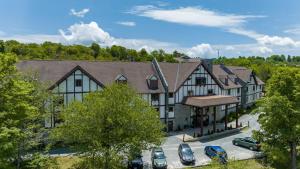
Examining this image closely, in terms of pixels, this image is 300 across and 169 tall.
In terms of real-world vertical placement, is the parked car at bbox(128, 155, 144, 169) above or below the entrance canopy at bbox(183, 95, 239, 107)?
below

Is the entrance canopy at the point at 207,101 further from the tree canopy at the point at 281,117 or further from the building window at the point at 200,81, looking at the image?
the tree canopy at the point at 281,117

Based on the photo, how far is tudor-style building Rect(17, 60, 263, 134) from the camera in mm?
41812

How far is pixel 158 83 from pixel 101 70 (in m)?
9.62

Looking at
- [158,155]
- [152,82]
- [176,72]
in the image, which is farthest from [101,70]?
[158,155]

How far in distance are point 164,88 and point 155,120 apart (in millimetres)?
19097

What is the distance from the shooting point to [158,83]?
4981 cm

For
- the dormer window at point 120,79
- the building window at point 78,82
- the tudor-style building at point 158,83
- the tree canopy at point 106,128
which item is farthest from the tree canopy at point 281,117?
the building window at point 78,82

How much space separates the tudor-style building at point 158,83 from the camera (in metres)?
41.8

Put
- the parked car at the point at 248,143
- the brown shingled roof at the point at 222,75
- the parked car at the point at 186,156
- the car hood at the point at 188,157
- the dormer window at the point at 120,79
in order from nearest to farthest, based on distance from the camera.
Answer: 1. the parked car at the point at 186,156
2. the car hood at the point at 188,157
3. the parked car at the point at 248,143
4. the dormer window at the point at 120,79
5. the brown shingled roof at the point at 222,75

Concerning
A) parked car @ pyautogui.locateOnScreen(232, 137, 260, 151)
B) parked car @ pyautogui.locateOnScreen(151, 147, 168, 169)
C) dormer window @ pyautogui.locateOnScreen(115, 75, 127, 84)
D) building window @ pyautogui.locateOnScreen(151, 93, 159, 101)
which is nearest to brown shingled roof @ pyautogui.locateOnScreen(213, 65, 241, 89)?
building window @ pyautogui.locateOnScreen(151, 93, 159, 101)

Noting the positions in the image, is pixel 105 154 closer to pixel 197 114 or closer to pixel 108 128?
pixel 108 128

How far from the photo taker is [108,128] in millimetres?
28875

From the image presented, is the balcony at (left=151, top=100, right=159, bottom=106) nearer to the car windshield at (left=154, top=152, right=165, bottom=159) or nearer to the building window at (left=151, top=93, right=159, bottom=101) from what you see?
the building window at (left=151, top=93, right=159, bottom=101)

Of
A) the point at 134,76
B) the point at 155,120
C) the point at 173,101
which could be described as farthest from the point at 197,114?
the point at 155,120
